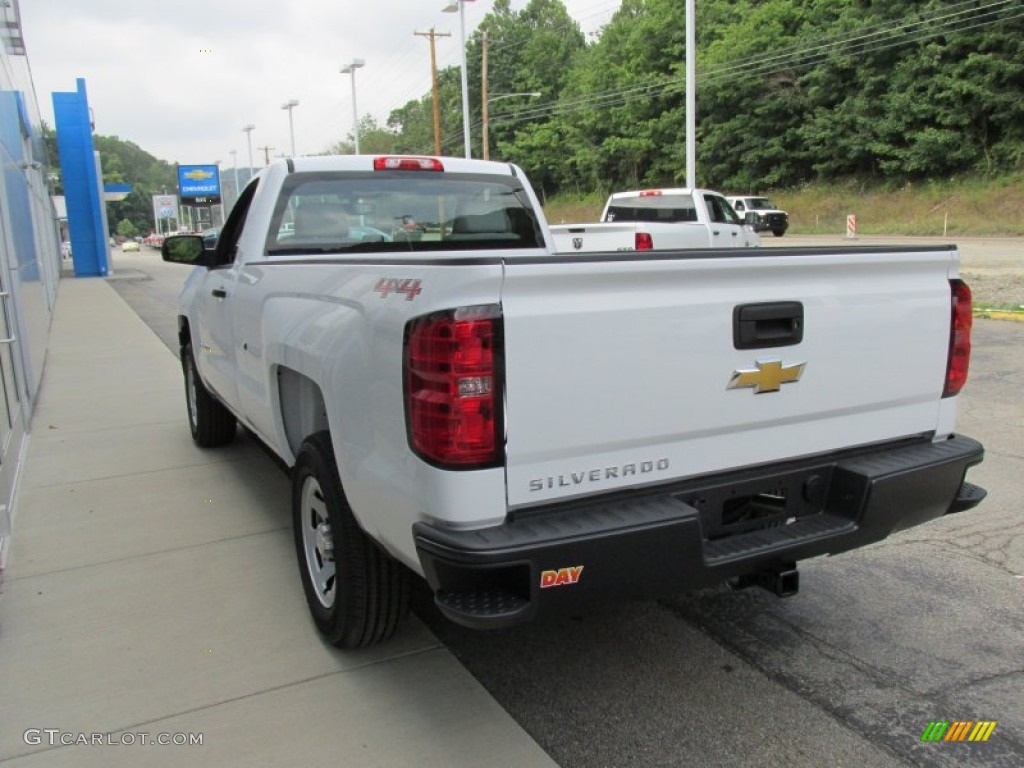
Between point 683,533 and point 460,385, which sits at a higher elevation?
point 460,385

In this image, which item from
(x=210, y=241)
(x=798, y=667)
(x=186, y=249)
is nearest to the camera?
(x=798, y=667)

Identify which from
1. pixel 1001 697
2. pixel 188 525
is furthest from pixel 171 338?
pixel 1001 697

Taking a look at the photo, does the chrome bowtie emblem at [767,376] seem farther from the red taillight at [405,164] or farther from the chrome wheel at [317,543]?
the red taillight at [405,164]

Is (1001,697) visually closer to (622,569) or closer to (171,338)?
Answer: (622,569)

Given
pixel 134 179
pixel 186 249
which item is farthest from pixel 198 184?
pixel 134 179

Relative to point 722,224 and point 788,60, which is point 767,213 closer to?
point 788,60

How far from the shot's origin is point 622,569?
2.42 meters

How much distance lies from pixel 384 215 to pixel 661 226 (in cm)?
977

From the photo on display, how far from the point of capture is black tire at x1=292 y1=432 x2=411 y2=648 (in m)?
2.98

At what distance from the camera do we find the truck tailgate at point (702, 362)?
238cm

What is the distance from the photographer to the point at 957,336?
3.20m

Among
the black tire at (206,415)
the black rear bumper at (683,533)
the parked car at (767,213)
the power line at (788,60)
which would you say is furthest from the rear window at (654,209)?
the power line at (788,60)

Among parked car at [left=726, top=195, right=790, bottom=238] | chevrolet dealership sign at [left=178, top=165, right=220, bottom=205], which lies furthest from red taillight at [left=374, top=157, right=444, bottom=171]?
chevrolet dealership sign at [left=178, top=165, right=220, bottom=205]

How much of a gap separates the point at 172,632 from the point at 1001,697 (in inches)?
126
